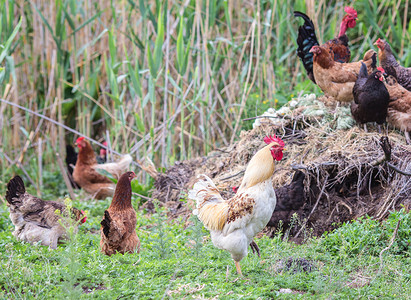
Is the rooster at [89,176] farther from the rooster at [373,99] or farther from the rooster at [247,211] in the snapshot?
the rooster at [247,211]

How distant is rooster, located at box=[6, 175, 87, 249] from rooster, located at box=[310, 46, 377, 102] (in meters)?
3.74

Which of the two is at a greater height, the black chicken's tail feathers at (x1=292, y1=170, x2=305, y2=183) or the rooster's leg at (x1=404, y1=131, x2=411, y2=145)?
the rooster's leg at (x1=404, y1=131, x2=411, y2=145)

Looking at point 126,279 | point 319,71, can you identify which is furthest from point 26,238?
point 319,71

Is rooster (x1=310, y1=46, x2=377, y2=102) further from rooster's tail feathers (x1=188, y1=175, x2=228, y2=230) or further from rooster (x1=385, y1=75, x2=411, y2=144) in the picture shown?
rooster's tail feathers (x1=188, y1=175, x2=228, y2=230)

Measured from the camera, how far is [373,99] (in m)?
5.84

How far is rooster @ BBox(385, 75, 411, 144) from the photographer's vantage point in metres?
5.93

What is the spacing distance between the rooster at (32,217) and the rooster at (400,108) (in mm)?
3981

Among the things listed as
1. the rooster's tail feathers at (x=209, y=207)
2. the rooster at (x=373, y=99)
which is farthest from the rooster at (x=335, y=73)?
the rooster's tail feathers at (x=209, y=207)

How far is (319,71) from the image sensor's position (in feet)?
22.2

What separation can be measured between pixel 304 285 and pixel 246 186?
3.22ft

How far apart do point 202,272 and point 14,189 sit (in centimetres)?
263

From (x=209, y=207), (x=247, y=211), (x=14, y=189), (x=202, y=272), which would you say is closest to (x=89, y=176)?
(x=14, y=189)

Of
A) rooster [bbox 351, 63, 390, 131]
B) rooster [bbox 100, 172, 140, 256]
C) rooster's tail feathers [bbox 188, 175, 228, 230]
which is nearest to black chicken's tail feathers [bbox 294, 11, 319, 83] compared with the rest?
rooster [bbox 351, 63, 390, 131]

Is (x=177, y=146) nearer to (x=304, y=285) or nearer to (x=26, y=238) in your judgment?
(x=26, y=238)
